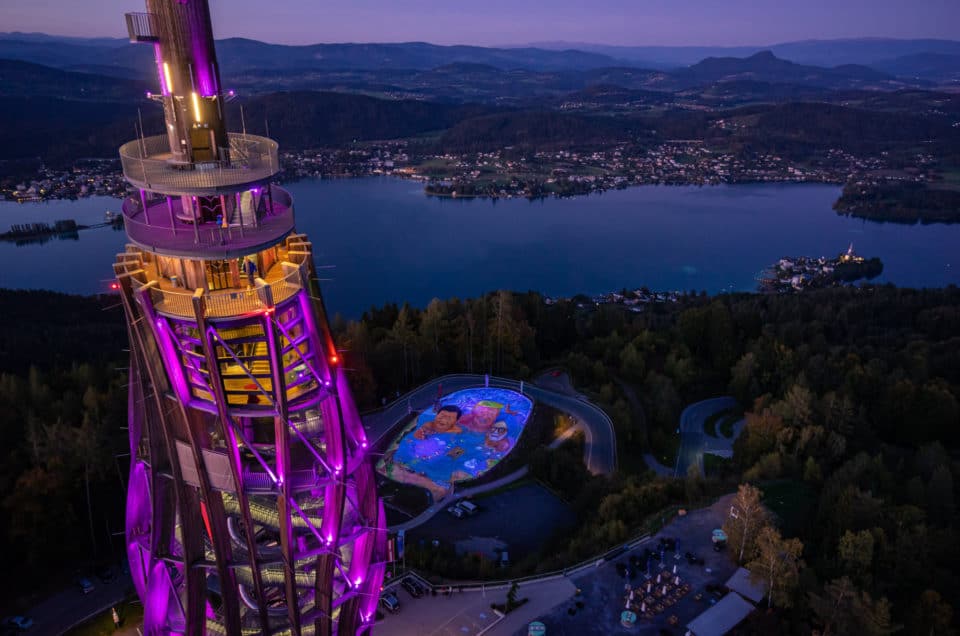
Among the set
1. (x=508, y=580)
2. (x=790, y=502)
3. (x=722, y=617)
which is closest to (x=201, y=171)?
(x=508, y=580)

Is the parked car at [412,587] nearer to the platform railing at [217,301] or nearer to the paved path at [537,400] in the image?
the paved path at [537,400]

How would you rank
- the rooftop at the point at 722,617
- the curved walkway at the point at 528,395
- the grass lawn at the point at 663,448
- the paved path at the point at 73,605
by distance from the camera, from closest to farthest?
the rooftop at the point at 722,617, the paved path at the point at 73,605, the curved walkway at the point at 528,395, the grass lawn at the point at 663,448

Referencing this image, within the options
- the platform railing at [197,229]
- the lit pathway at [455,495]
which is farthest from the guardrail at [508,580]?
the platform railing at [197,229]

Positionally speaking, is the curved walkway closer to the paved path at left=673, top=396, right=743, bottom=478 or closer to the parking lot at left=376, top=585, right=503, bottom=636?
the paved path at left=673, top=396, right=743, bottom=478

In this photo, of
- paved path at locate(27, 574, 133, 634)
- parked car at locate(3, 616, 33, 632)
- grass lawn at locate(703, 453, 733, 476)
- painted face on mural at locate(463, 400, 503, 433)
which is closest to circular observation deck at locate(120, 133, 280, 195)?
paved path at locate(27, 574, 133, 634)

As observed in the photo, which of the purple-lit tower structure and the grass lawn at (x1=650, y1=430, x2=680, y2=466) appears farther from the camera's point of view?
the grass lawn at (x1=650, y1=430, x2=680, y2=466)

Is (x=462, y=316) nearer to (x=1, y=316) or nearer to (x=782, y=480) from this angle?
(x=782, y=480)

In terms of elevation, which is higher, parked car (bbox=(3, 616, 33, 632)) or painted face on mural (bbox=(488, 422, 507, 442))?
parked car (bbox=(3, 616, 33, 632))
